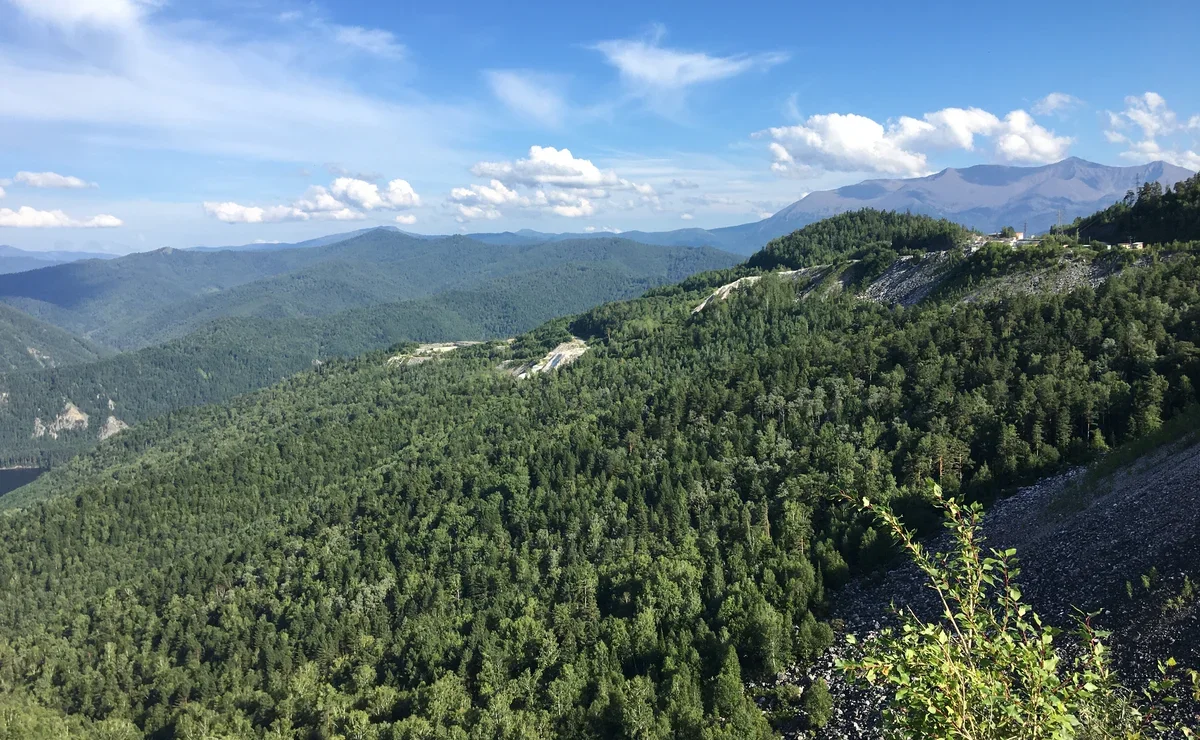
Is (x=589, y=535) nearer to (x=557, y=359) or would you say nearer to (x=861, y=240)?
(x=557, y=359)

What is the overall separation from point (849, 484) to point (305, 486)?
10723 centimetres

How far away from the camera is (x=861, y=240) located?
16650 cm

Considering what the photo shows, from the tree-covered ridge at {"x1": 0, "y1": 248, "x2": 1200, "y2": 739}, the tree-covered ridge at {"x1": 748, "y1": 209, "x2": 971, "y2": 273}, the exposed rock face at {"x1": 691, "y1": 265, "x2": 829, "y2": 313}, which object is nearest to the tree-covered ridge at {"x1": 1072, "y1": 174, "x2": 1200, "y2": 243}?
the tree-covered ridge at {"x1": 748, "y1": 209, "x2": 971, "y2": 273}

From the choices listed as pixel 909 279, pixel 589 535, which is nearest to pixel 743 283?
pixel 909 279

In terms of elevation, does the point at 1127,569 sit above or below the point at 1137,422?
below

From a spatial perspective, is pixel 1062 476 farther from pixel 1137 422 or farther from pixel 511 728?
pixel 511 728

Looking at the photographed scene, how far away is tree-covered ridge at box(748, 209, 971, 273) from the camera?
430ft

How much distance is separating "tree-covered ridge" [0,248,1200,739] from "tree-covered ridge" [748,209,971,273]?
1064 inches

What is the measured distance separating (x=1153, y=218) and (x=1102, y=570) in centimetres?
8441

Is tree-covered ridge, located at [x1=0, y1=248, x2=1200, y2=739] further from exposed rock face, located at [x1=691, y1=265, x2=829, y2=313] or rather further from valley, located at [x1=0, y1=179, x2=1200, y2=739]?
exposed rock face, located at [x1=691, y1=265, x2=829, y2=313]

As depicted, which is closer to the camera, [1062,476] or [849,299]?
[1062,476]

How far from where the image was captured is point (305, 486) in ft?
414

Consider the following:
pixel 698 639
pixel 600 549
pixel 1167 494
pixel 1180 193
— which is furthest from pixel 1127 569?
pixel 1180 193

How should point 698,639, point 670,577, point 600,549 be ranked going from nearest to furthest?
point 698,639, point 670,577, point 600,549
